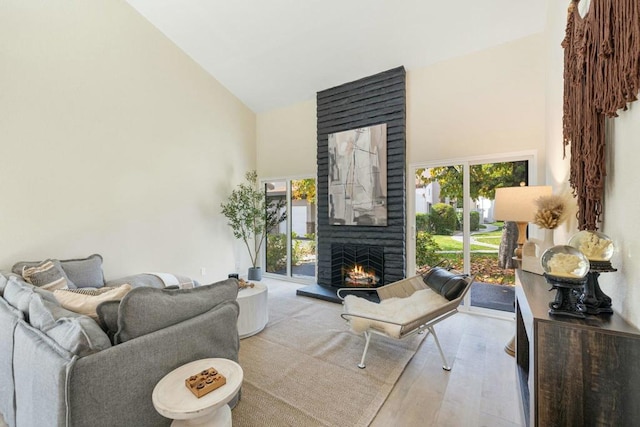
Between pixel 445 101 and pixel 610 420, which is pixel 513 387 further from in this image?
pixel 445 101

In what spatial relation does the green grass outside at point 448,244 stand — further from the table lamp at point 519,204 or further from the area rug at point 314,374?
the area rug at point 314,374

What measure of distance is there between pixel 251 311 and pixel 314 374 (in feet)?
3.50

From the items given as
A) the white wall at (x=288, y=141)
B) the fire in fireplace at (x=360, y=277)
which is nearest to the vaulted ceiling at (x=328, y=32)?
the white wall at (x=288, y=141)

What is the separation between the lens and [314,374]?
92.1 inches

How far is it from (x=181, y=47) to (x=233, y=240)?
341 centimetres

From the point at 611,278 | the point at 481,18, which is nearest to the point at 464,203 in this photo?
the point at 481,18

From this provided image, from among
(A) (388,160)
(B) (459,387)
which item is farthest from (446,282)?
(A) (388,160)

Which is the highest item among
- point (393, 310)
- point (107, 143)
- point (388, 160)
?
point (107, 143)

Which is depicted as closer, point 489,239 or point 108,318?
point 108,318

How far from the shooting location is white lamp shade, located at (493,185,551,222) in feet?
7.85

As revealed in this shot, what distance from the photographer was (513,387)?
2162 millimetres

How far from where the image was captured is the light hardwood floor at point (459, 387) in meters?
1.85

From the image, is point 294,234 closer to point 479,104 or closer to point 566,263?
point 479,104

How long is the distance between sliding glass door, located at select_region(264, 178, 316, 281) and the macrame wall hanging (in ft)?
12.9
